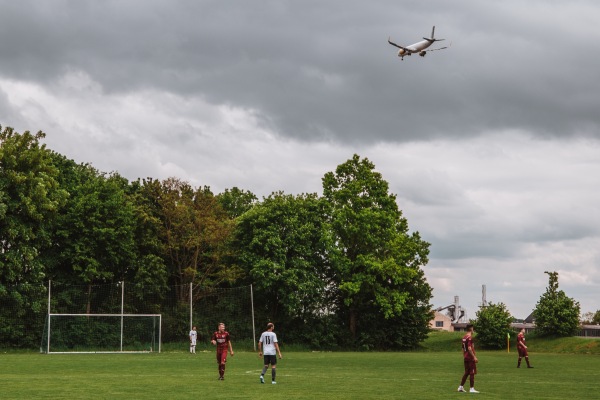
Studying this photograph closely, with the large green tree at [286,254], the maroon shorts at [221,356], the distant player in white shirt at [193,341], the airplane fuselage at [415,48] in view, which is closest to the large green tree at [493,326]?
the large green tree at [286,254]

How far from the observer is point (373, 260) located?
73500 millimetres

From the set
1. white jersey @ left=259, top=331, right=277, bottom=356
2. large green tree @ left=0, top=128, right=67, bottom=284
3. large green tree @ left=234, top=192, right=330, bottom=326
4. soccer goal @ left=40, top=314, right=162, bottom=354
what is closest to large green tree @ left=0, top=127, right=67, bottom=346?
large green tree @ left=0, top=128, right=67, bottom=284

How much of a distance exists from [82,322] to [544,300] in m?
41.9

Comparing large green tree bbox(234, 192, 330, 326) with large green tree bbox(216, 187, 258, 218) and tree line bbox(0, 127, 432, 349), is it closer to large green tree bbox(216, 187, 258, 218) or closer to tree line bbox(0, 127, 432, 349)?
tree line bbox(0, 127, 432, 349)

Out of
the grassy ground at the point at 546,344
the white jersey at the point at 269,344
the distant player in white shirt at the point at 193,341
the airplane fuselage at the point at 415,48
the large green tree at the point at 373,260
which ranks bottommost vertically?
the grassy ground at the point at 546,344

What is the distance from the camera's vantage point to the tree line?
66188 mm

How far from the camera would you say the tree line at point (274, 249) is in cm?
6619

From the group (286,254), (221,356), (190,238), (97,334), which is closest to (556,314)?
(286,254)

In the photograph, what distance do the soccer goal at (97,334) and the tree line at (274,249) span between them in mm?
5076

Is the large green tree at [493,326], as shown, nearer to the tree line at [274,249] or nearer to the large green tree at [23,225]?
the tree line at [274,249]

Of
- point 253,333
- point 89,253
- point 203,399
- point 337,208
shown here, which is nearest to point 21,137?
point 89,253

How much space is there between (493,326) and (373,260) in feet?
43.4

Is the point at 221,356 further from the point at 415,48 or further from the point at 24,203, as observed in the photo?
the point at 24,203

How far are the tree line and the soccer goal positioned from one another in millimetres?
5076
